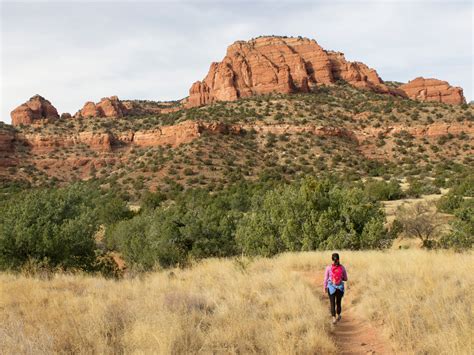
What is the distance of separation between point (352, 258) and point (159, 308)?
6911mm

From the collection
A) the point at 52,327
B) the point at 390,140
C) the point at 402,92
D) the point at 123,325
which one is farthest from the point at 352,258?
the point at 402,92

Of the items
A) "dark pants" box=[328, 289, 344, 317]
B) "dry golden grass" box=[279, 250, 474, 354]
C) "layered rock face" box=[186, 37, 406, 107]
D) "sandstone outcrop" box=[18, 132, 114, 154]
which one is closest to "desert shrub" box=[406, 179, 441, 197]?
"dry golden grass" box=[279, 250, 474, 354]

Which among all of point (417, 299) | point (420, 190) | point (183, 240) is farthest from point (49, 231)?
point (420, 190)

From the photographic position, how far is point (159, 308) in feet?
21.9

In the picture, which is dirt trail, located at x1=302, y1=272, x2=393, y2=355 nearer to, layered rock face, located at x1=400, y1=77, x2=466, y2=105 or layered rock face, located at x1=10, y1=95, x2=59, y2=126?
layered rock face, located at x1=10, y1=95, x2=59, y2=126

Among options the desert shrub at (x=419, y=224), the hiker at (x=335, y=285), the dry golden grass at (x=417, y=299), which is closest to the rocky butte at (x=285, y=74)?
the desert shrub at (x=419, y=224)

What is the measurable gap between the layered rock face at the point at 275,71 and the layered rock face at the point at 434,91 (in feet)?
14.8

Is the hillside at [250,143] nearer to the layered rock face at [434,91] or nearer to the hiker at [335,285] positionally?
the layered rock face at [434,91]

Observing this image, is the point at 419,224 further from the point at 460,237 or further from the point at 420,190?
Answer: the point at 420,190

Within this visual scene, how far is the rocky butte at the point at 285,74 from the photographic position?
282 ft

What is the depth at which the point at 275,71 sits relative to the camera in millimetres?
86875

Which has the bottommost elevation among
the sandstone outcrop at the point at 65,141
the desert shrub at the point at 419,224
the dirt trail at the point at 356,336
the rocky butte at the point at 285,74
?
the desert shrub at the point at 419,224

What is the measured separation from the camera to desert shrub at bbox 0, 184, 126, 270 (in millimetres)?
12898

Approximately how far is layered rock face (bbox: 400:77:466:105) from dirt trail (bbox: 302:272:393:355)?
104044 millimetres
